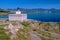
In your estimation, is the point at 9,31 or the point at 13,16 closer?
the point at 9,31

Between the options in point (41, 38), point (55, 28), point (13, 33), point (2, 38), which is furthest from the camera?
point (55, 28)

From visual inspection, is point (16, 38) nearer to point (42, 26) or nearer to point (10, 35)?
point (10, 35)

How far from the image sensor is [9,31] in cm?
4100

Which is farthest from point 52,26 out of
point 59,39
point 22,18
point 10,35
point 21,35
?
point 10,35

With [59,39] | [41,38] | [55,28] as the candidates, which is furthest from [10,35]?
[55,28]

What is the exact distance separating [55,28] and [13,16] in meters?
11.5

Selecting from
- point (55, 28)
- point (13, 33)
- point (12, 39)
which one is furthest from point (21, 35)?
point (55, 28)

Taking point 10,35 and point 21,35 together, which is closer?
point 10,35

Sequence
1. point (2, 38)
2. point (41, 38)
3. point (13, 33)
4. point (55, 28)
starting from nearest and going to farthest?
point (2, 38) → point (13, 33) → point (41, 38) → point (55, 28)

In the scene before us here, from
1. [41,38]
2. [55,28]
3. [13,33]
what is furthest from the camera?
[55,28]

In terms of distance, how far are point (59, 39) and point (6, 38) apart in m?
12.1

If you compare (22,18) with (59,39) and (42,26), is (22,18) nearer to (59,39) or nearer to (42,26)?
(42,26)

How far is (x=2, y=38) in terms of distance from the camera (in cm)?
3672

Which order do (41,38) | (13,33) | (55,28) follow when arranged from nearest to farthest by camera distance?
(13,33), (41,38), (55,28)
